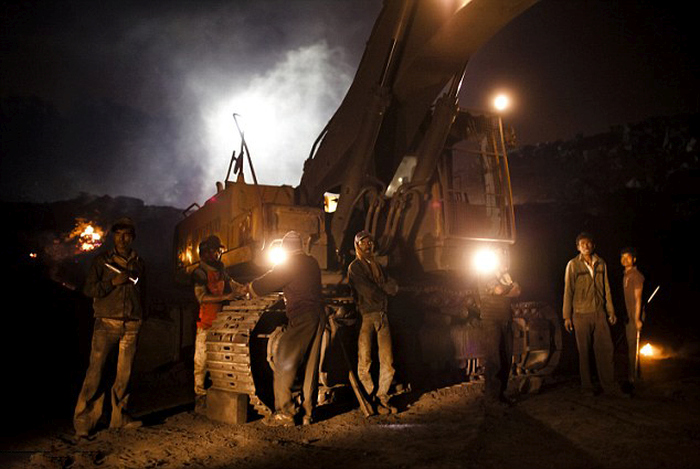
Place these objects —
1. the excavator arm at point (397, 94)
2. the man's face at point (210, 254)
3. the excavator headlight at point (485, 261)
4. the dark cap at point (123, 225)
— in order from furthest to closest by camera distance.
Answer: the excavator headlight at point (485, 261)
the man's face at point (210, 254)
the dark cap at point (123, 225)
the excavator arm at point (397, 94)

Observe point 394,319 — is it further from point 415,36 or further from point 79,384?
point 79,384

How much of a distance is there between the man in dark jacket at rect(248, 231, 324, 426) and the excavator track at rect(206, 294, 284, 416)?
14.3 inches

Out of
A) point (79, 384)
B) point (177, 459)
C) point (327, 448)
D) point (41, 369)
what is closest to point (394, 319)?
point (327, 448)

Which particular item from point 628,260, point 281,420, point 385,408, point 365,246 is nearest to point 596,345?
point 628,260

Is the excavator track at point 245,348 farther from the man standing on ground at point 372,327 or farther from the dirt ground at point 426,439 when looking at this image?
the man standing on ground at point 372,327

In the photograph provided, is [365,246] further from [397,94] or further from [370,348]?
[397,94]

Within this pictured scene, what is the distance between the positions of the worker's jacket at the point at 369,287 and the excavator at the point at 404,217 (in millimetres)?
379

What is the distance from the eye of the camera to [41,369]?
9438mm

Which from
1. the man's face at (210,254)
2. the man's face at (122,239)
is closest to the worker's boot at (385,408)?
the man's face at (210,254)

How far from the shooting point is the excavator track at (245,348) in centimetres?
525

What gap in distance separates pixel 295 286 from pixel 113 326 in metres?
2.15

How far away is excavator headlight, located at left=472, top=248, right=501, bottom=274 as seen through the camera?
7.72 m

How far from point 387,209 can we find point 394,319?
7.47 ft

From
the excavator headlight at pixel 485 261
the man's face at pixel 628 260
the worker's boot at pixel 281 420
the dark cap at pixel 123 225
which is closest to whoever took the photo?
the worker's boot at pixel 281 420
